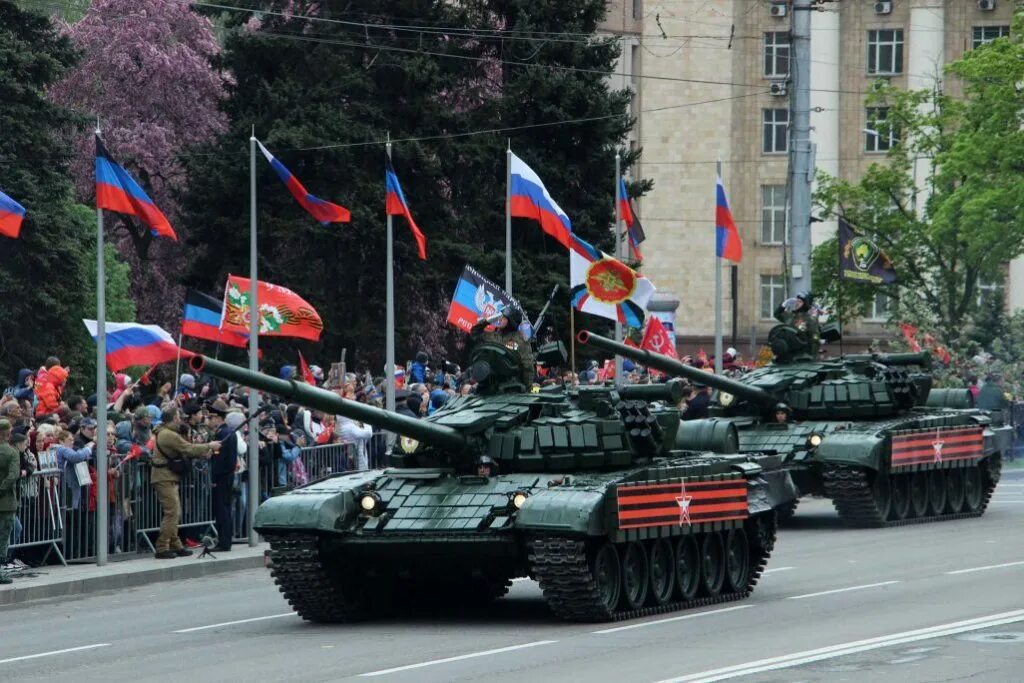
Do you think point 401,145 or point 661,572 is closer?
point 661,572

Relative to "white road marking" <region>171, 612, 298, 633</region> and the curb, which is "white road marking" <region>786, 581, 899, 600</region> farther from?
the curb

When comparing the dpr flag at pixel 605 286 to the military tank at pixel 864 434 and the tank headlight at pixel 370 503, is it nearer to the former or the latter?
the military tank at pixel 864 434

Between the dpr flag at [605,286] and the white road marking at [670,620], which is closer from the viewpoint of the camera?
the white road marking at [670,620]

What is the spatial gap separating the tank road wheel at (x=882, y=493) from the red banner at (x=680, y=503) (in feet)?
25.4

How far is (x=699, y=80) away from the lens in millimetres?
66375

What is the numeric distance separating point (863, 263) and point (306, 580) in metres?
20.1

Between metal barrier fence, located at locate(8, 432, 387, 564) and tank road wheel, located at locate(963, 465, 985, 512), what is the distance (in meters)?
9.24

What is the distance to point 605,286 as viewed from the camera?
24.7m

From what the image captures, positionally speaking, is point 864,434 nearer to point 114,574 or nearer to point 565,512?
point 114,574

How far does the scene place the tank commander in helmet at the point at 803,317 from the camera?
28328 mm

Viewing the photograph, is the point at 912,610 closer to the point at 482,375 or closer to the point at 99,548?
the point at 482,375

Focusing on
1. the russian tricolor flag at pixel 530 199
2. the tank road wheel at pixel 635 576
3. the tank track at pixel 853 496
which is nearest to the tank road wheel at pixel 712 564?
the tank road wheel at pixel 635 576

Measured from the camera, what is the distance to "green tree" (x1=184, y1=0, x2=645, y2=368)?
4247 centimetres

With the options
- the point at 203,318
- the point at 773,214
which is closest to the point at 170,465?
the point at 203,318
